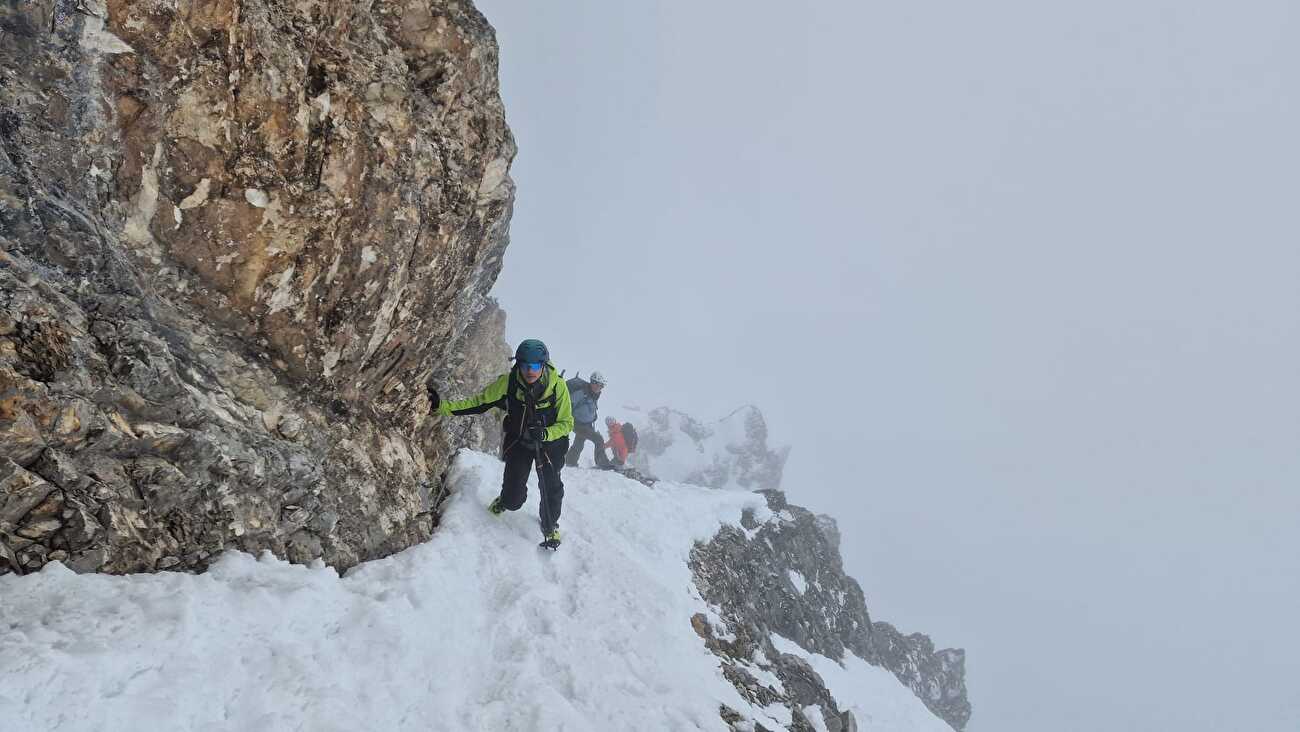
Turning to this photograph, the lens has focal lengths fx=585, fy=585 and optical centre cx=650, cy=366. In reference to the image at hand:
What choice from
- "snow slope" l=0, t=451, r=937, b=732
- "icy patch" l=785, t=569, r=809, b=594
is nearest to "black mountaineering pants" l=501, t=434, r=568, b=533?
"snow slope" l=0, t=451, r=937, b=732

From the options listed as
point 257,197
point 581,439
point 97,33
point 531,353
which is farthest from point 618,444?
point 97,33

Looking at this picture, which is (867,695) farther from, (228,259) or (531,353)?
(228,259)

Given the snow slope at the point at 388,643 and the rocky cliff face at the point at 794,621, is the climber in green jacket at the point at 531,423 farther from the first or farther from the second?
the rocky cliff face at the point at 794,621

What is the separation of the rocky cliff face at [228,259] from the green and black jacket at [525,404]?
118 centimetres

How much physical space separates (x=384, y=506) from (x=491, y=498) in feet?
9.45

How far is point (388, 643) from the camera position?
21.3ft

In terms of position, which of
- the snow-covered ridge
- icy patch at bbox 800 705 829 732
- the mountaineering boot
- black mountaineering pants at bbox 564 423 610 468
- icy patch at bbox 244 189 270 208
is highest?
the snow-covered ridge

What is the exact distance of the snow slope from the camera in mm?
4324

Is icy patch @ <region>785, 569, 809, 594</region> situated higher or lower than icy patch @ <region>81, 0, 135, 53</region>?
higher

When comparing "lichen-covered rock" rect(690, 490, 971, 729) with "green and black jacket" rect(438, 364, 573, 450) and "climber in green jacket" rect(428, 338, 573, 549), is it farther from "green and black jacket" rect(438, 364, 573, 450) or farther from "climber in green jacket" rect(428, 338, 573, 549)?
"green and black jacket" rect(438, 364, 573, 450)

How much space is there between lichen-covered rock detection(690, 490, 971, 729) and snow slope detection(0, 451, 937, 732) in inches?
78.2

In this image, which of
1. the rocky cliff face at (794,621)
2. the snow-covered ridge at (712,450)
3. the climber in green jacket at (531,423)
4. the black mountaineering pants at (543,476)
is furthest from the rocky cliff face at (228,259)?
the snow-covered ridge at (712,450)

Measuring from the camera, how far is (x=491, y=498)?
11.5 meters

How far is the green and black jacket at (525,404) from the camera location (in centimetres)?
997
